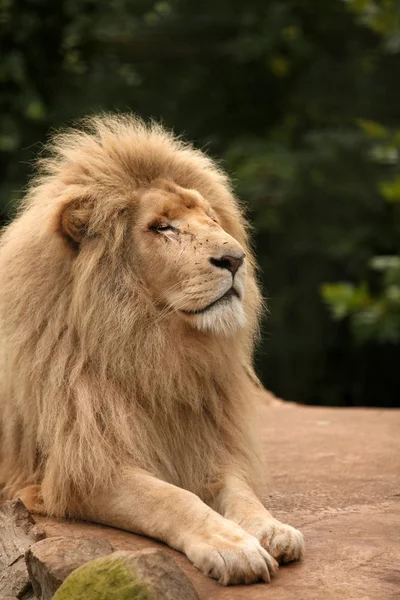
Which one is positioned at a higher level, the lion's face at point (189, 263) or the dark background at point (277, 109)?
the dark background at point (277, 109)

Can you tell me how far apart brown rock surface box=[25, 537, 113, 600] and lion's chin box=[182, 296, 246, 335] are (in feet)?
2.74

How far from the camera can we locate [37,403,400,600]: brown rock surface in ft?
10.2

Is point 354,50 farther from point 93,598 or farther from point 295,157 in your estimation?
point 93,598

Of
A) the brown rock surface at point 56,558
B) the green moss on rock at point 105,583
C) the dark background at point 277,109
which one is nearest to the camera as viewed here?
the green moss on rock at point 105,583

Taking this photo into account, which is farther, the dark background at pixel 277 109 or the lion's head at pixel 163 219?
the dark background at pixel 277 109

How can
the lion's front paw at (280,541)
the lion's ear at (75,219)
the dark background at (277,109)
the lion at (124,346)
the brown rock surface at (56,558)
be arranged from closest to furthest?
the brown rock surface at (56,558) < the lion's front paw at (280,541) < the lion at (124,346) < the lion's ear at (75,219) < the dark background at (277,109)

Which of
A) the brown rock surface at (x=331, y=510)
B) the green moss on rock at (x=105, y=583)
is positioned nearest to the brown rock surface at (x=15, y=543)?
the brown rock surface at (x=331, y=510)

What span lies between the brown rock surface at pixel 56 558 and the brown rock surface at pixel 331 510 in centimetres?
21

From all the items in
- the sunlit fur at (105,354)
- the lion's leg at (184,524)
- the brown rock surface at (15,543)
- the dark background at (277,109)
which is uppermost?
the dark background at (277,109)

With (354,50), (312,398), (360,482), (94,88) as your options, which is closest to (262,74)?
(354,50)

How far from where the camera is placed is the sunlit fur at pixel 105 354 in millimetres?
3723

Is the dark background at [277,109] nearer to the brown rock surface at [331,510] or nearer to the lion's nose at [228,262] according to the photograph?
the brown rock surface at [331,510]

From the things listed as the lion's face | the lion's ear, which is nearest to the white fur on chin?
the lion's face

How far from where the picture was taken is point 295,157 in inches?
371
